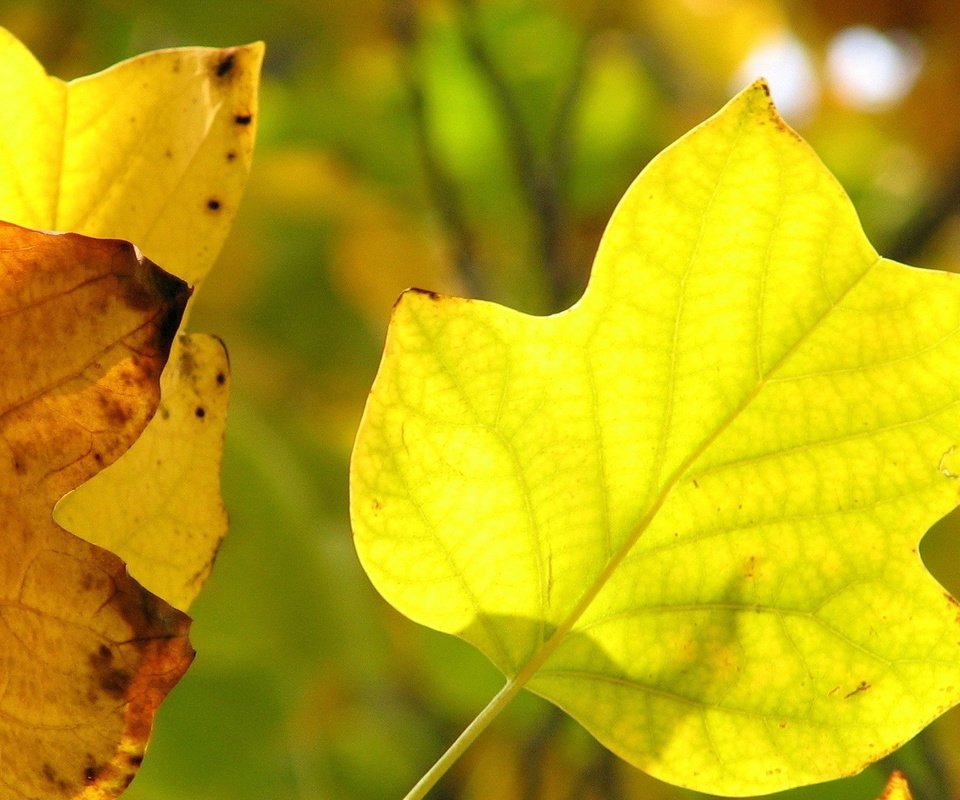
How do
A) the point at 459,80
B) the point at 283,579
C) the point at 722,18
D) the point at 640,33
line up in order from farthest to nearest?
1. the point at 640,33
2. the point at 722,18
3. the point at 459,80
4. the point at 283,579

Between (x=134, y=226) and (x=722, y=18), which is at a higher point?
(x=722, y=18)

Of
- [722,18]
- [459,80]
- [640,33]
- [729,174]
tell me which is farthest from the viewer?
[640,33]

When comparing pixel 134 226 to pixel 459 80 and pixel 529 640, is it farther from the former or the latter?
pixel 459 80

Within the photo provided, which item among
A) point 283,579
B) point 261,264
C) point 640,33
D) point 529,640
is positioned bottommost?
point 283,579

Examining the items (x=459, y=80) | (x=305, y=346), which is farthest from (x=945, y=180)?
(x=305, y=346)

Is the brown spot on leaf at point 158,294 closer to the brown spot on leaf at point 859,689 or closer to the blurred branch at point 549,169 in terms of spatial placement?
the brown spot on leaf at point 859,689

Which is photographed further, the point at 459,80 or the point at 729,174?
the point at 459,80

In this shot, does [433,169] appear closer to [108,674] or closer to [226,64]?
[226,64]

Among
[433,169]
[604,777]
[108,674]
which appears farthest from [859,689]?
[433,169]

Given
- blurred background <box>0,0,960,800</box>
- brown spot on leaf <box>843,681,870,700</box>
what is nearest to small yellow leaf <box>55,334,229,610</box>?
brown spot on leaf <box>843,681,870,700</box>
